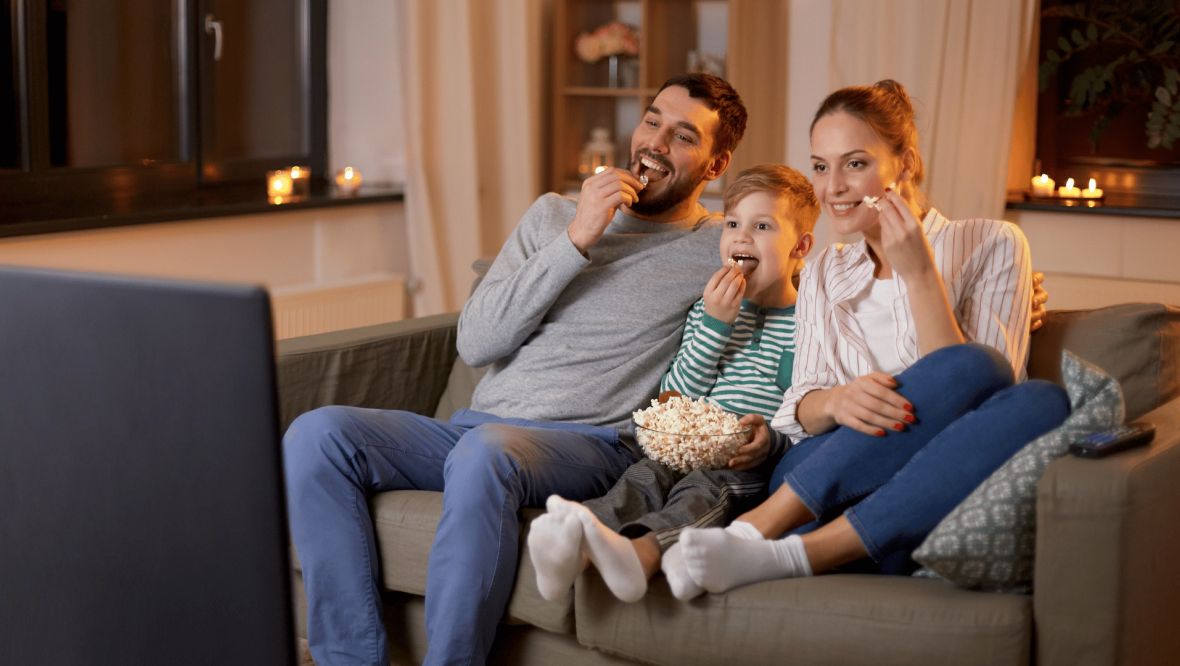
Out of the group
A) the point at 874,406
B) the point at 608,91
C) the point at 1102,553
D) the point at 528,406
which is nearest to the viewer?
A: the point at 1102,553

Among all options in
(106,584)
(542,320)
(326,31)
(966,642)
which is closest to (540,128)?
(326,31)

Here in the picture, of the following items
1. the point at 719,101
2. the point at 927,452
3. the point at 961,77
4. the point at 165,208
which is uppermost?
the point at 961,77

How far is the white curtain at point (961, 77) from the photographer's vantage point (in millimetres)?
3752

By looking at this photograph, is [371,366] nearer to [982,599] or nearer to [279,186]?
[982,599]

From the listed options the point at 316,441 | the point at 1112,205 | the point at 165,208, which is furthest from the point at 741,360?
the point at 1112,205

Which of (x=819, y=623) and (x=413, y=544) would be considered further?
(x=413, y=544)

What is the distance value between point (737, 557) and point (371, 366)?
3.46 ft

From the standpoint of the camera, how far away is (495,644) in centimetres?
201

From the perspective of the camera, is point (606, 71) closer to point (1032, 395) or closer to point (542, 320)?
point (542, 320)

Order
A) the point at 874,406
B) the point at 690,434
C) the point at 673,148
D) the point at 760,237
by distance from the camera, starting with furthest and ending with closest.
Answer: the point at 673,148 < the point at 760,237 < the point at 690,434 < the point at 874,406

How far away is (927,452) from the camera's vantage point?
1776mm

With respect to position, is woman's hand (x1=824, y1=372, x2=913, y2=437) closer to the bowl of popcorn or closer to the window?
the bowl of popcorn

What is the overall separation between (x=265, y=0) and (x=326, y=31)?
0.28m

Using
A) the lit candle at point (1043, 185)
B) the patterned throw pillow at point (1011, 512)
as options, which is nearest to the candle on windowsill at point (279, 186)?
the lit candle at point (1043, 185)
